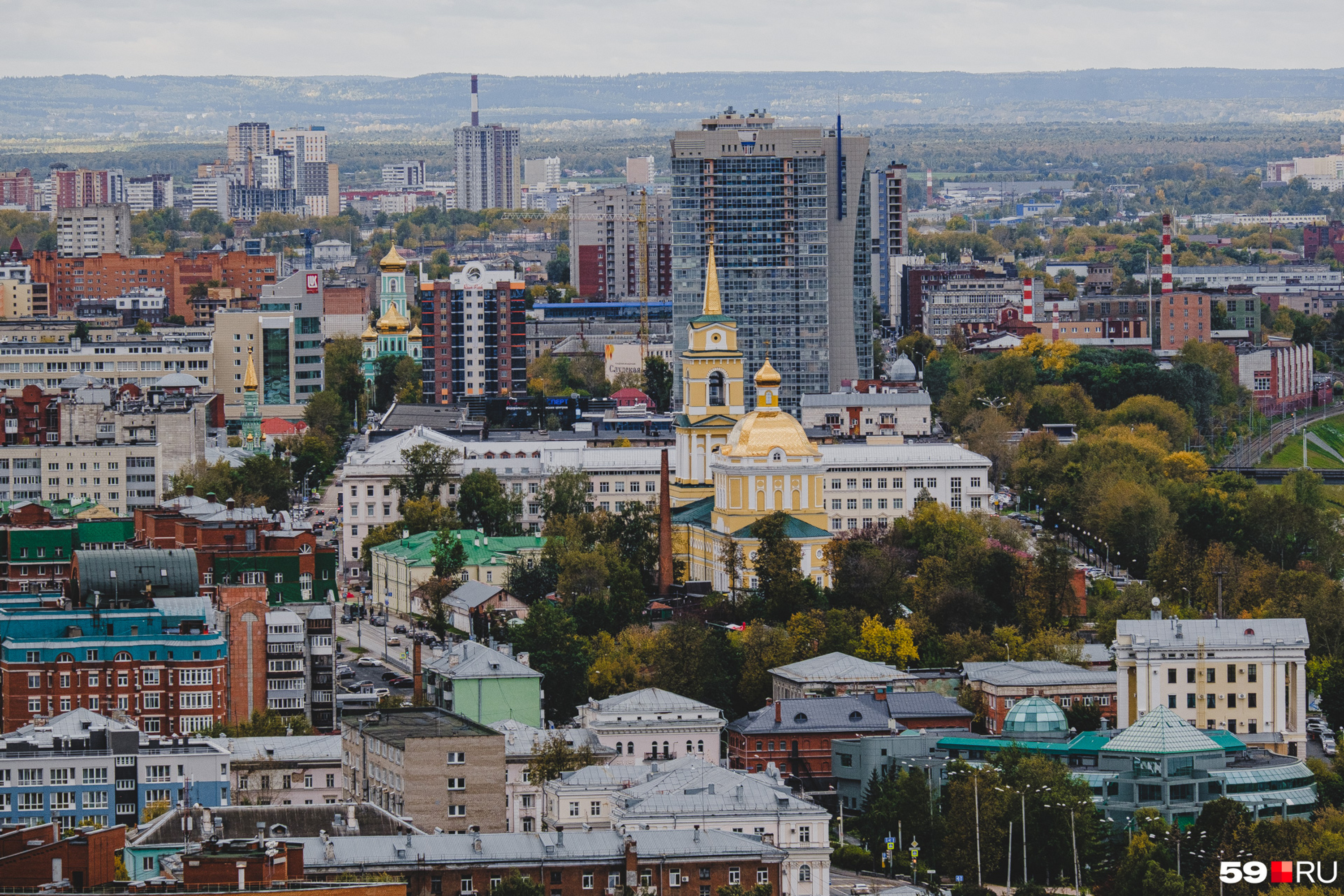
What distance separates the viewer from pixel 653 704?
259 ft

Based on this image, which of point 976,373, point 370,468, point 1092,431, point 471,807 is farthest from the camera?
point 976,373

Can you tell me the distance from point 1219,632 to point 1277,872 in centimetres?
2005

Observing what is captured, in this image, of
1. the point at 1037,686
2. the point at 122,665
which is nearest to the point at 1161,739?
the point at 1037,686

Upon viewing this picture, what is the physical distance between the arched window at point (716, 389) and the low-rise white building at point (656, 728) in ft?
116

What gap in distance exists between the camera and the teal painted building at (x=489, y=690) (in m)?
78.4

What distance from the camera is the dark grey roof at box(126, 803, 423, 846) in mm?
60250

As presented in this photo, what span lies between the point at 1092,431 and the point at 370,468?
36951mm

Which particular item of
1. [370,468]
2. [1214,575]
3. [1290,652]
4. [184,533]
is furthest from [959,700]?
[370,468]

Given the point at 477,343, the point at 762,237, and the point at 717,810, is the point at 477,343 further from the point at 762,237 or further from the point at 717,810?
the point at 717,810

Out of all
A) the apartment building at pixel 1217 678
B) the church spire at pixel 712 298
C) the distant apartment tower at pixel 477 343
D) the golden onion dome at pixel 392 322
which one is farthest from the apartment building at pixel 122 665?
the golden onion dome at pixel 392 322

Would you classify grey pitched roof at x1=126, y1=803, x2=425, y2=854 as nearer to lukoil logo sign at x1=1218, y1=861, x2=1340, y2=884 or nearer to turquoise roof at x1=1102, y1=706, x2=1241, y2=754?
lukoil logo sign at x1=1218, y1=861, x2=1340, y2=884

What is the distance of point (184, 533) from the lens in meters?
91.2

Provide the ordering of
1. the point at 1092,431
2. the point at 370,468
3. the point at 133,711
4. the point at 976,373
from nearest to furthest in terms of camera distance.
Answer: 1. the point at 133,711
2. the point at 370,468
3. the point at 1092,431
4. the point at 976,373

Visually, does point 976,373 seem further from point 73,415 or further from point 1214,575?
point 1214,575
